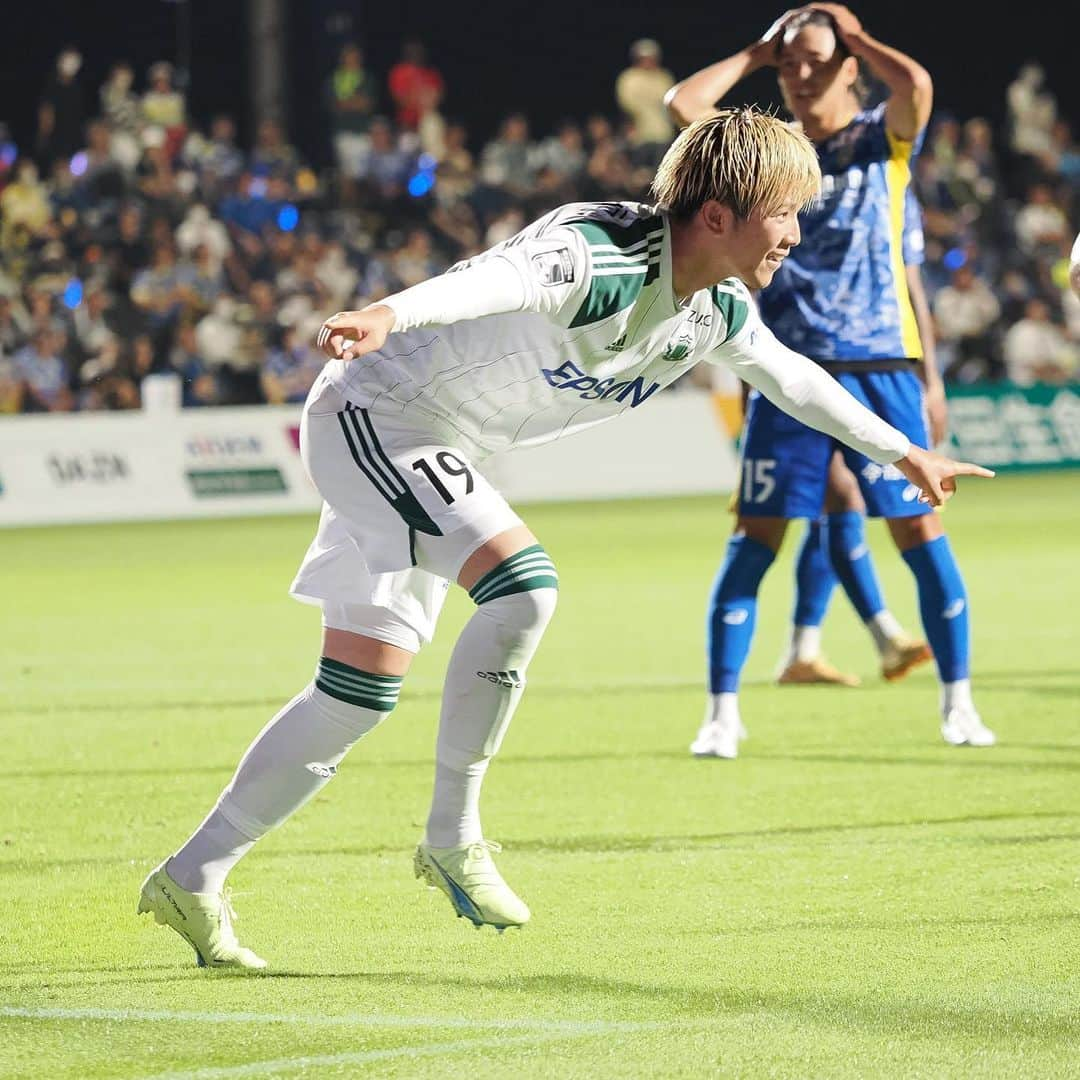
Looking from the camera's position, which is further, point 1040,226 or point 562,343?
point 1040,226

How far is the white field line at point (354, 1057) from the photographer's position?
3.69m

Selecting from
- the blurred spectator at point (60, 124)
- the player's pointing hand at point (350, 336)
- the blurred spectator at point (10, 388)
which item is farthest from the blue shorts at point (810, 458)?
the blurred spectator at point (60, 124)

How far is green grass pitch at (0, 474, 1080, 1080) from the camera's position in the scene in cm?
390

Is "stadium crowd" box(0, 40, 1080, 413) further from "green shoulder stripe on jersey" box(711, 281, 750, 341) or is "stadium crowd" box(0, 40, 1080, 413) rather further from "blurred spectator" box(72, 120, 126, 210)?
"green shoulder stripe on jersey" box(711, 281, 750, 341)

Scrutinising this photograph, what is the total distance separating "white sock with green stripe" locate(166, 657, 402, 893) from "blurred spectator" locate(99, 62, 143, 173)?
20113mm

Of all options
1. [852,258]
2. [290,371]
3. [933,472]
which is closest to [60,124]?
[290,371]

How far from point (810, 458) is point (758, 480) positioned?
0.69 feet

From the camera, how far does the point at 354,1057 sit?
12.5 ft

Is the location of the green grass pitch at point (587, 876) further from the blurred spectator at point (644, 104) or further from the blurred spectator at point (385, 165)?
the blurred spectator at point (644, 104)

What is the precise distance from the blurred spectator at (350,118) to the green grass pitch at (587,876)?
15.1m

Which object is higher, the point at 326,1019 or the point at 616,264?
the point at 616,264

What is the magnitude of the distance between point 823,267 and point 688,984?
3.91 m

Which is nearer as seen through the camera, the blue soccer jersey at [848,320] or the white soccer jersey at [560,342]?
the white soccer jersey at [560,342]

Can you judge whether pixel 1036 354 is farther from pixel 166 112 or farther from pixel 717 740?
pixel 717 740
